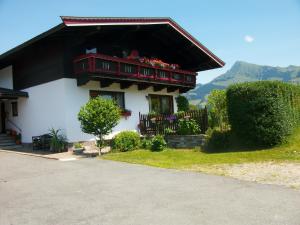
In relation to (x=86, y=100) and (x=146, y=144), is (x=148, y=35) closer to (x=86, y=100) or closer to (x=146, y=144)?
(x=86, y=100)

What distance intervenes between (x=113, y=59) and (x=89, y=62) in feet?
5.34

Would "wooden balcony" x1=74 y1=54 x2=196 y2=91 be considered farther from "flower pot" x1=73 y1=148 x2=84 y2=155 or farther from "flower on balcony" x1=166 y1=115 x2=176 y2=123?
"flower pot" x1=73 y1=148 x2=84 y2=155

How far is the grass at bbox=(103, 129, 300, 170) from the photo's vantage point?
1127cm

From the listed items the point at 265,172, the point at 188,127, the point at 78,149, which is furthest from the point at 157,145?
the point at 265,172

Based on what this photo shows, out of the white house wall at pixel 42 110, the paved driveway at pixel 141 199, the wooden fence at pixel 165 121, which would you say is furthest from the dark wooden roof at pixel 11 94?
the paved driveway at pixel 141 199

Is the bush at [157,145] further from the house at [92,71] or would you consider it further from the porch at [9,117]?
the porch at [9,117]

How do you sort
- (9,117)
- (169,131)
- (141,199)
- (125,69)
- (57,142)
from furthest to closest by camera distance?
(9,117)
(125,69)
(169,131)
(57,142)
(141,199)

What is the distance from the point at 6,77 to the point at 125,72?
960 centimetres

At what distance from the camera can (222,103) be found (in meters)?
18.5

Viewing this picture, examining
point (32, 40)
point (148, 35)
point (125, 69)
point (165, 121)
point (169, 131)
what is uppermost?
point (148, 35)

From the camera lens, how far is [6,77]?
22.2 meters


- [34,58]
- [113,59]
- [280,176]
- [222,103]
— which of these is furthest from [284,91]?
[34,58]

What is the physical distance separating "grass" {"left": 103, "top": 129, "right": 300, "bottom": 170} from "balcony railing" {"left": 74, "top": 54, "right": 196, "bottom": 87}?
5.17m

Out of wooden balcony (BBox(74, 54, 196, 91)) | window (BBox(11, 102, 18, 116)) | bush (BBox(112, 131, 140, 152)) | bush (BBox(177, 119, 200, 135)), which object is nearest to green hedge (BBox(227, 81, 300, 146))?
bush (BBox(177, 119, 200, 135))
